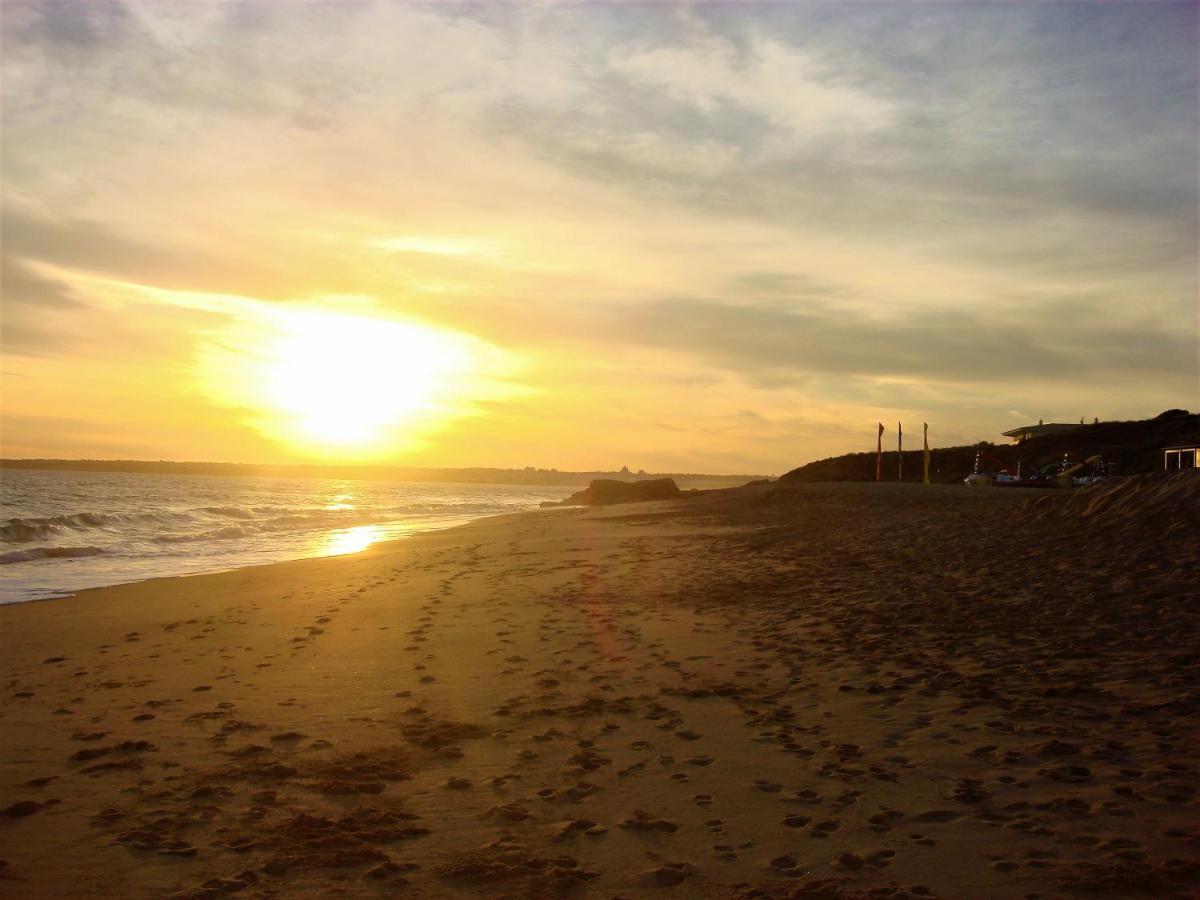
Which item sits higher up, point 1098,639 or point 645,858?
point 1098,639

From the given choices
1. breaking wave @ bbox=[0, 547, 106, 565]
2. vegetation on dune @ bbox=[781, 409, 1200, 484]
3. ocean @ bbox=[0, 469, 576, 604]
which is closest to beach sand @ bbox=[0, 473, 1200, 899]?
ocean @ bbox=[0, 469, 576, 604]

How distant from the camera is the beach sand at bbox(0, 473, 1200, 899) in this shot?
4359 mm

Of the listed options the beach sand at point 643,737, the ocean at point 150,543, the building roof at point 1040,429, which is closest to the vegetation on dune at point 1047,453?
the building roof at point 1040,429

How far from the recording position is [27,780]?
5.75m

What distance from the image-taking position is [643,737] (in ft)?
21.2

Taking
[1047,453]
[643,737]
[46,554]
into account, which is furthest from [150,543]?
[1047,453]

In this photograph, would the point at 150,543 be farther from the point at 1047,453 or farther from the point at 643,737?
the point at 1047,453

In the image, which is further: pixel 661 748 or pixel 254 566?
pixel 254 566

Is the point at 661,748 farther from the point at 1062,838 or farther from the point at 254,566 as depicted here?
the point at 254,566

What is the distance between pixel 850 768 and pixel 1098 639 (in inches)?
176

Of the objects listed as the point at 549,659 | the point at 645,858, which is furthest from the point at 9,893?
the point at 549,659

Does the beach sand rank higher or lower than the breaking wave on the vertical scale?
higher

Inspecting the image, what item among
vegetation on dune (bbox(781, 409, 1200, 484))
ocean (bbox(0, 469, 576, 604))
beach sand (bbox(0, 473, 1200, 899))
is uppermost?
vegetation on dune (bbox(781, 409, 1200, 484))

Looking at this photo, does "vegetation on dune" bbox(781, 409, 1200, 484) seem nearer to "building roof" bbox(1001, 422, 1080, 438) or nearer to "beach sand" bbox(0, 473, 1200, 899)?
"building roof" bbox(1001, 422, 1080, 438)
